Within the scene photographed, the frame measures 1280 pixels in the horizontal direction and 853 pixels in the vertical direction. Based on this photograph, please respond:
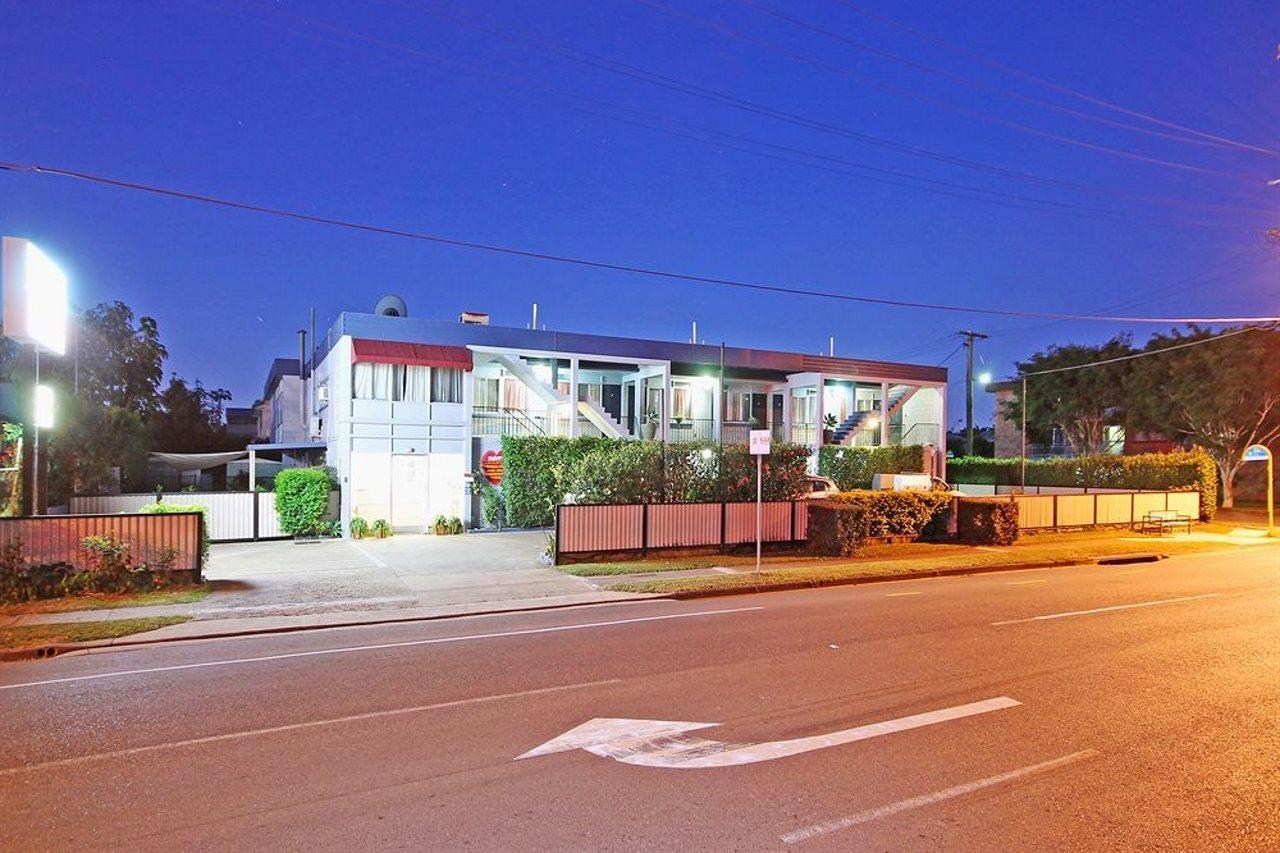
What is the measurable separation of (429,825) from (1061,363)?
51235 millimetres

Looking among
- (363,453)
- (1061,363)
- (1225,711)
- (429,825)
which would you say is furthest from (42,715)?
(1061,363)

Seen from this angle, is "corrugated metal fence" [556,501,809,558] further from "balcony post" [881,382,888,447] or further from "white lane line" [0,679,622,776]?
"balcony post" [881,382,888,447]

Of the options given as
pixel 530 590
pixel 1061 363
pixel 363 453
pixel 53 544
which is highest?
pixel 1061 363

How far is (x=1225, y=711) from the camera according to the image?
20.8 ft

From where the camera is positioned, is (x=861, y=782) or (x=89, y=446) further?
(x=89, y=446)

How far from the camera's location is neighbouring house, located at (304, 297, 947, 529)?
21688mm

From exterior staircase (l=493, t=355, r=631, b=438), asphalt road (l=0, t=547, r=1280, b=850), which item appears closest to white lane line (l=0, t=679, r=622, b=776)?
asphalt road (l=0, t=547, r=1280, b=850)

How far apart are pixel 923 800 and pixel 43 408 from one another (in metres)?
15.3

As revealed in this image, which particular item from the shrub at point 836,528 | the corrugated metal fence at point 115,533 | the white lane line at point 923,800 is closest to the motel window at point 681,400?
the shrub at point 836,528

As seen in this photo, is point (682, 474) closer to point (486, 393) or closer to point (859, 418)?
point (486, 393)

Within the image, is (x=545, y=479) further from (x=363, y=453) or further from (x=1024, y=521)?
(x=1024, y=521)

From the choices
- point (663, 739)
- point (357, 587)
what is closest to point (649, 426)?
point (357, 587)

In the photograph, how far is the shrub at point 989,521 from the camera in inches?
826

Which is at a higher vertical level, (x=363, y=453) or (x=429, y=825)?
(x=363, y=453)
